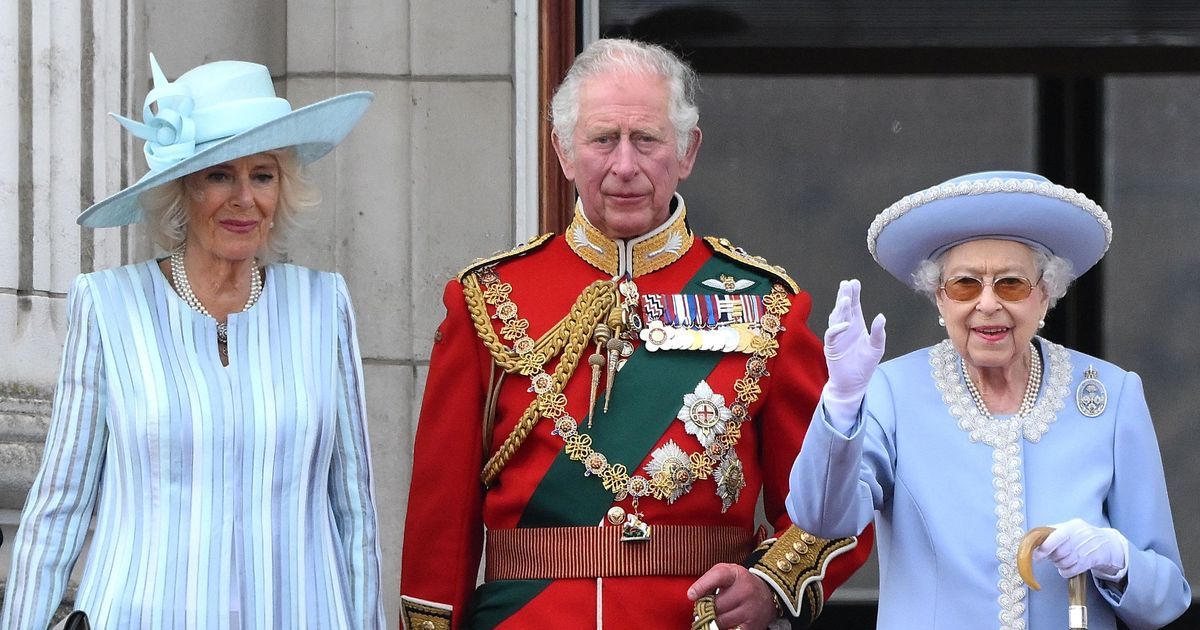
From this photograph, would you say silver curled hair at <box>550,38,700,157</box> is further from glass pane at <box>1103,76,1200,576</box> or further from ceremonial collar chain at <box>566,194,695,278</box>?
glass pane at <box>1103,76,1200,576</box>

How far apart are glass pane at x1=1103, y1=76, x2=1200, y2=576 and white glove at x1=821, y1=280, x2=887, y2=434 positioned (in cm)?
242

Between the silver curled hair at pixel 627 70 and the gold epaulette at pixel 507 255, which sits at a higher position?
the silver curled hair at pixel 627 70

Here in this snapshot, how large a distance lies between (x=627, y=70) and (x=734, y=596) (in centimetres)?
99

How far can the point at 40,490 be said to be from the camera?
11.5 ft

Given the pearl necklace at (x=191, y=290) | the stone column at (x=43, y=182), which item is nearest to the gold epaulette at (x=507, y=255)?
the pearl necklace at (x=191, y=290)

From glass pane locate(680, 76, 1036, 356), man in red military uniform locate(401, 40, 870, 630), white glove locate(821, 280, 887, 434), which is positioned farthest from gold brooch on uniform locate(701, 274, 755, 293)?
glass pane locate(680, 76, 1036, 356)

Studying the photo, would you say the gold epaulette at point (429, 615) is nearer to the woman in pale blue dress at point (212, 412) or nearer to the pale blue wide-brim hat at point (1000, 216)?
the woman in pale blue dress at point (212, 412)

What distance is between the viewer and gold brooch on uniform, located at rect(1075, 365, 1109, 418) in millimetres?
3637

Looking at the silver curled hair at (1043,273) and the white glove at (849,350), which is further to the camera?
the silver curled hair at (1043,273)

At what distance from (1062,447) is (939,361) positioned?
0.28 meters

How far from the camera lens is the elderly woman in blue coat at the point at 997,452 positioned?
3516mm

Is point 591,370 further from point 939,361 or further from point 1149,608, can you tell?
point 1149,608

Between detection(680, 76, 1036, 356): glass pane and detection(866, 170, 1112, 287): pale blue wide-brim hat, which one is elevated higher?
detection(680, 76, 1036, 356): glass pane

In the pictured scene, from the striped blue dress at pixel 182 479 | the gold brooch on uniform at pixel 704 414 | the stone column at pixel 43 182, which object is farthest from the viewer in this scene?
the stone column at pixel 43 182
